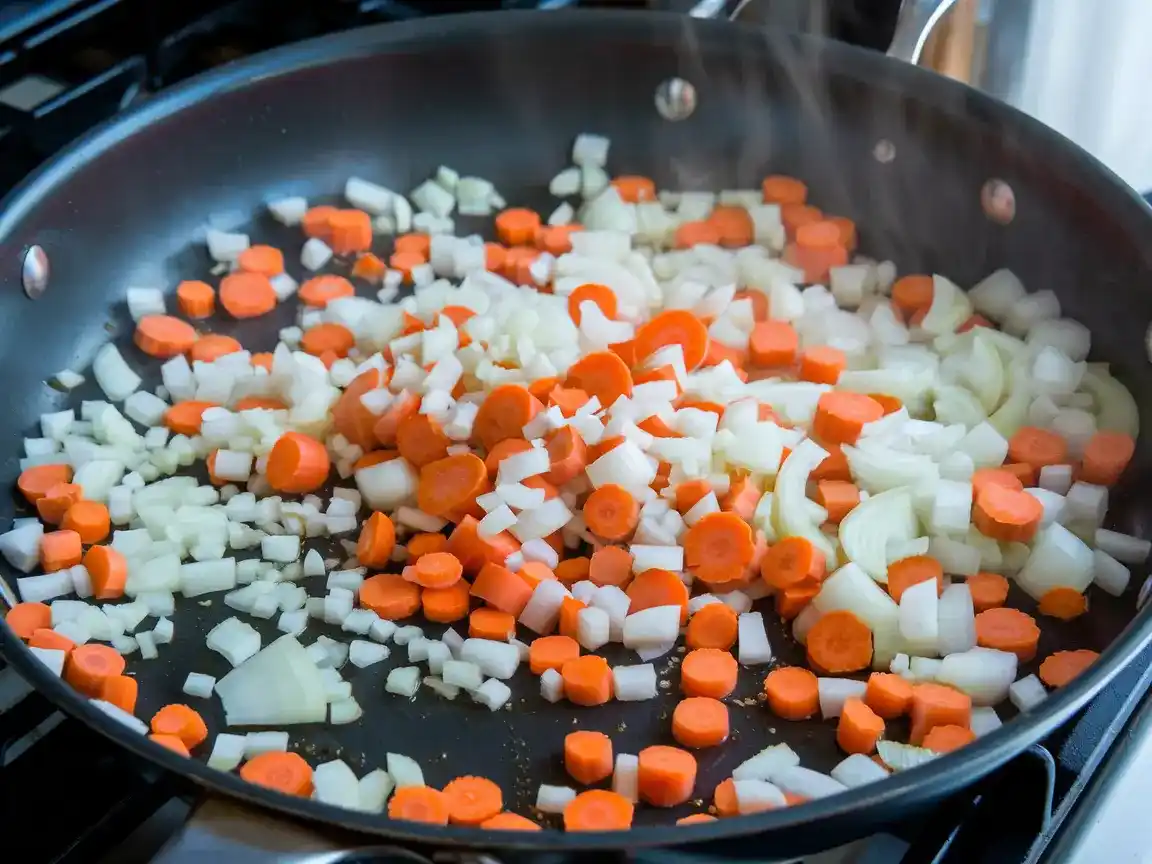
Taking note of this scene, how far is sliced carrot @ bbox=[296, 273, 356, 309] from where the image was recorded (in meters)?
A: 1.54

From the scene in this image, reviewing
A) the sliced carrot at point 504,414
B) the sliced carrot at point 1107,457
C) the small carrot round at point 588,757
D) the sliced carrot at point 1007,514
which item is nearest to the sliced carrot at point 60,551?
the sliced carrot at point 504,414

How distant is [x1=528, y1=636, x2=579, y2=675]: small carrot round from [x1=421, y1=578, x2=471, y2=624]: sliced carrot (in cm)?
9

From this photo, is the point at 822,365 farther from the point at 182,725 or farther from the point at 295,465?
the point at 182,725

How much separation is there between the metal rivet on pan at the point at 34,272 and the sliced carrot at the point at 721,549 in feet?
2.59

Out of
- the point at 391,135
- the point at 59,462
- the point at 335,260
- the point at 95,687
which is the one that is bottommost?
the point at 95,687

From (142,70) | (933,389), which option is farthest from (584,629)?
(142,70)

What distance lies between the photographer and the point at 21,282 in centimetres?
138

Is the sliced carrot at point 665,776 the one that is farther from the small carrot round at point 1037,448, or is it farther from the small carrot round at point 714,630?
the small carrot round at point 1037,448

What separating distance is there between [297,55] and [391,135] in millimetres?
162

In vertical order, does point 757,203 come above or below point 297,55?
below

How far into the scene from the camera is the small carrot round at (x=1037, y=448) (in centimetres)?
130

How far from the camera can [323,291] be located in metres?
1.54

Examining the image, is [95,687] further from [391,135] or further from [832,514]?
[391,135]

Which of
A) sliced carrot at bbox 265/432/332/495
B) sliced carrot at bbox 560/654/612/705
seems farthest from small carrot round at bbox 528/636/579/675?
sliced carrot at bbox 265/432/332/495
